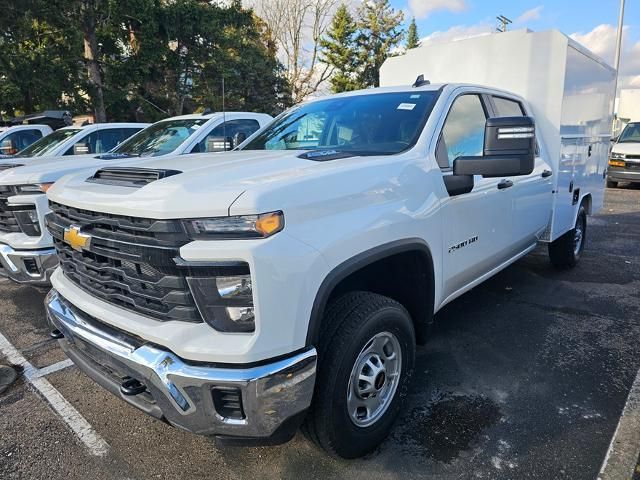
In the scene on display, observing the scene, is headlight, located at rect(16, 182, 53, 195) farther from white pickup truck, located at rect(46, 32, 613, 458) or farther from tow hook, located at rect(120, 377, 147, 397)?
tow hook, located at rect(120, 377, 147, 397)

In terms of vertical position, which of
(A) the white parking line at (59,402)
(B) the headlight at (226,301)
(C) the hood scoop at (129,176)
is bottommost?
(A) the white parking line at (59,402)

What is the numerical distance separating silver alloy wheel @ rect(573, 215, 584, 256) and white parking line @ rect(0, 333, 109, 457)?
5453 mm

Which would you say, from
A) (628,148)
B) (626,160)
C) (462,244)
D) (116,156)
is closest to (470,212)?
(462,244)

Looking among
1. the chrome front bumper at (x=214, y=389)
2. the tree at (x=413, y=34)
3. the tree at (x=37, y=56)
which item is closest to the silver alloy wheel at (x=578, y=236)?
the chrome front bumper at (x=214, y=389)

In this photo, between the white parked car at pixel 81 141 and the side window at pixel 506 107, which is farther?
the white parked car at pixel 81 141

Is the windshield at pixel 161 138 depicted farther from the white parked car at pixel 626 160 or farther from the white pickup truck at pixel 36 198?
the white parked car at pixel 626 160

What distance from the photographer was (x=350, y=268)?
7.09 ft

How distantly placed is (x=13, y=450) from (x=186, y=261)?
71.7 inches

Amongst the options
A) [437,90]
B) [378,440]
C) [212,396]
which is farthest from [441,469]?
[437,90]

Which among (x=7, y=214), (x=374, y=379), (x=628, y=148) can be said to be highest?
(x=7, y=214)

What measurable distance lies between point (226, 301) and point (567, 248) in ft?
16.9

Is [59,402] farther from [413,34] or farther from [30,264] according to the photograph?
[413,34]

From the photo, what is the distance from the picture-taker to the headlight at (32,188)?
4500mm

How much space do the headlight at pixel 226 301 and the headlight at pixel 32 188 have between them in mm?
3418
